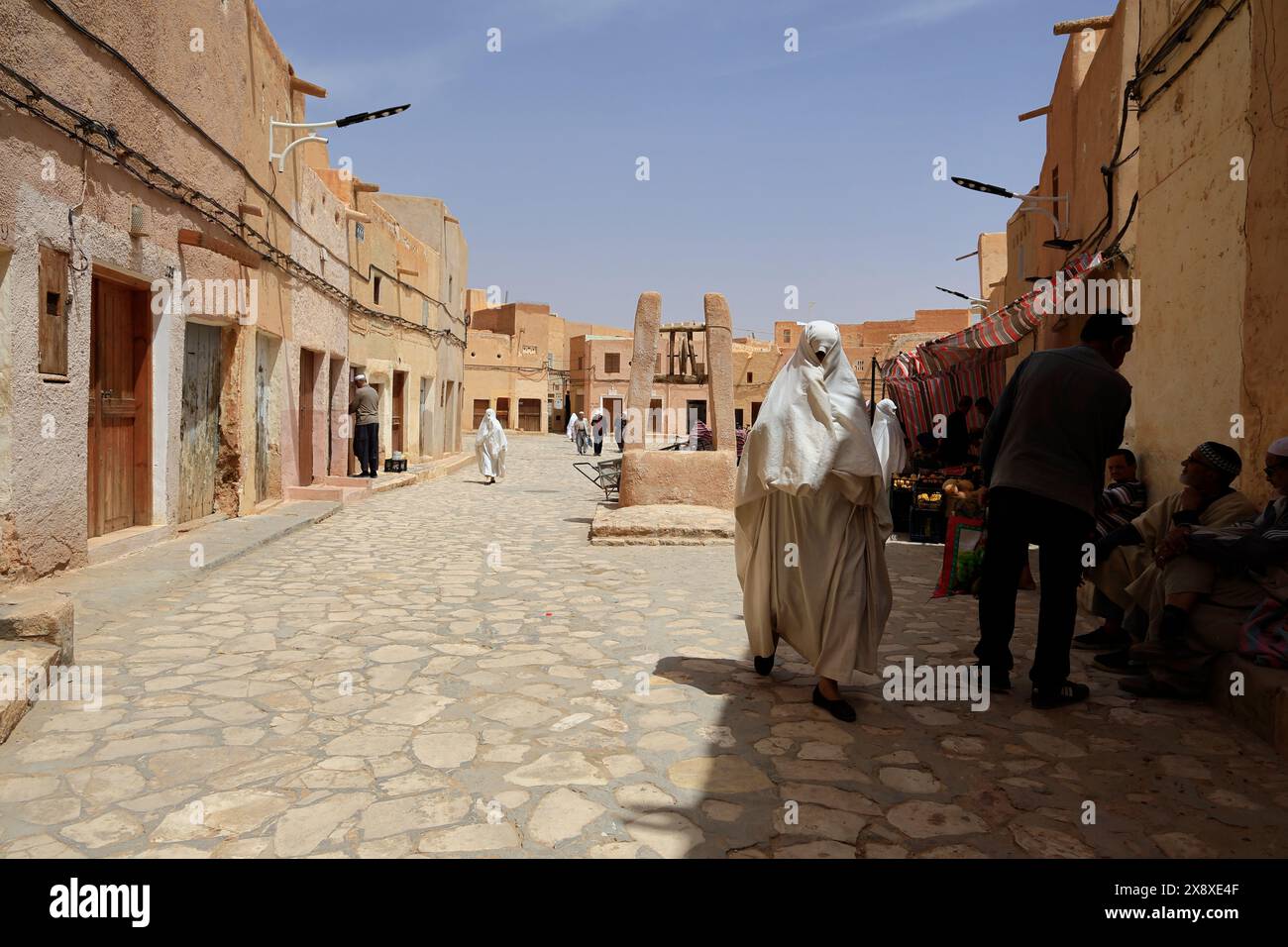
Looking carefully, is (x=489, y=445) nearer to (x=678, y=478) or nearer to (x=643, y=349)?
(x=643, y=349)

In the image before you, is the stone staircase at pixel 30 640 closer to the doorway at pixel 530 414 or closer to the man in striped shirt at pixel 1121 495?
the man in striped shirt at pixel 1121 495

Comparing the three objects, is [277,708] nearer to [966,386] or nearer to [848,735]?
[848,735]

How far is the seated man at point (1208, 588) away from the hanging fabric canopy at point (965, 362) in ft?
18.2

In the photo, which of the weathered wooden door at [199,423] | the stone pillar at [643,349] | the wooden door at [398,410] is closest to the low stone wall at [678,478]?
the stone pillar at [643,349]

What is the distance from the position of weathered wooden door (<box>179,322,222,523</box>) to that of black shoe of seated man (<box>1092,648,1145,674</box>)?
25.6 feet

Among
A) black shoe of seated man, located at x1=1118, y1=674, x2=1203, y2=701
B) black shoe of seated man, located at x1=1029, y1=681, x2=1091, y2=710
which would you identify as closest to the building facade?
black shoe of seated man, located at x1=1029, y1=681, x2=1091, y2=710

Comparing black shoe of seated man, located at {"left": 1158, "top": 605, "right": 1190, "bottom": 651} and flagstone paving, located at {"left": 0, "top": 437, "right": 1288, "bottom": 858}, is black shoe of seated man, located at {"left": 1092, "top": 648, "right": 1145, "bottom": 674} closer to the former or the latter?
flagstone paving, located at {"left": 0, "top": 437, "right": 1288, "bottom": 858}

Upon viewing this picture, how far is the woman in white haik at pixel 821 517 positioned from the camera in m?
3.78

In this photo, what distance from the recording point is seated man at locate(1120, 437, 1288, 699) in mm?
3797

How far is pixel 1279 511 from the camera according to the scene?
382cm

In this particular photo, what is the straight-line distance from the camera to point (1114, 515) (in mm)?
5566

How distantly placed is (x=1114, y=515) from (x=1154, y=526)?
1.03m

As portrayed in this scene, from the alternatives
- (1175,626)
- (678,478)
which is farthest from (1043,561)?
(678,478)
